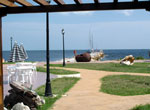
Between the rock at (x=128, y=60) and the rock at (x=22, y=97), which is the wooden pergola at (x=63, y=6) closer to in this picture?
the rock at (x=22, y=97)

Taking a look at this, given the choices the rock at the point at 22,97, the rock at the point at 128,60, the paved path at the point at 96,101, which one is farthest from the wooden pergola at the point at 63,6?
the rock at the point at 128,60

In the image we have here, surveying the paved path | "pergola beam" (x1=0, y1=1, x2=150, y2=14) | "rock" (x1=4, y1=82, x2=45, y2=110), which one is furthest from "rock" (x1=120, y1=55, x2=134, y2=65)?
"pergola beam" (x1=0, y1=1, x2=150, y2=14)

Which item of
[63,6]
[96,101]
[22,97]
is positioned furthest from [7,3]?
[96,101]

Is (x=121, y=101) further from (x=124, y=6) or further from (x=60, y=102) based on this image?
(x=124, y=6)

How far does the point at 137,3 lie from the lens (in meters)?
5.12

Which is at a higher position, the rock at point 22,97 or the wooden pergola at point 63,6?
the wooden pergola at point 63,6

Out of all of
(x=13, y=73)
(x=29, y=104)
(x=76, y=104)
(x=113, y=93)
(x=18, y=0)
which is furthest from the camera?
(x=13, y=73)

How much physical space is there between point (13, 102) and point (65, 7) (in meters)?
3.91

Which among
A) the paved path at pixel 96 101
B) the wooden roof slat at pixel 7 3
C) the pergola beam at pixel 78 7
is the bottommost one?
the paved path at pixel 96 101

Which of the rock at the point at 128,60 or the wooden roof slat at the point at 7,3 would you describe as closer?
the wooden roof slat at the point at 7,3

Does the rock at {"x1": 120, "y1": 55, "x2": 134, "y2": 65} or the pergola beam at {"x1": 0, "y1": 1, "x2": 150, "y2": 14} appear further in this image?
the rock at {"x1": 120, "y1": 55, "x2": 134, "y2": 65}

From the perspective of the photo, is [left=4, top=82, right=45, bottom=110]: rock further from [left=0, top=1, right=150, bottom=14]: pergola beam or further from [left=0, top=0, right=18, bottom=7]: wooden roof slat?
[left=0, top=0, right=18, bottom=7]: wooden roof slat

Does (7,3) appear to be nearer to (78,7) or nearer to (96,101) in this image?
(78,7)

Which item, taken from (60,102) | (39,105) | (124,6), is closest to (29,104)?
(39,105)
